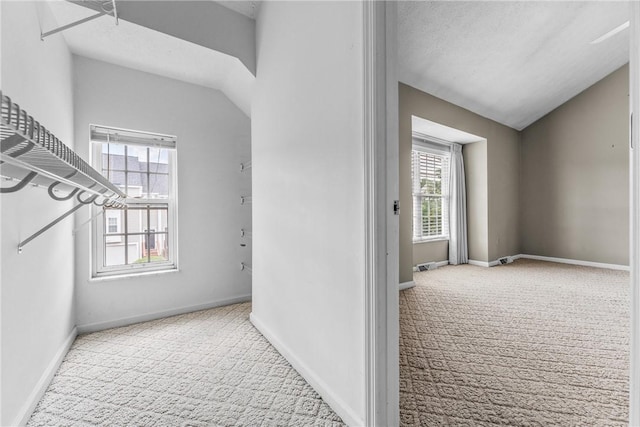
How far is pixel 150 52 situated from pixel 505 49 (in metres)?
3.97

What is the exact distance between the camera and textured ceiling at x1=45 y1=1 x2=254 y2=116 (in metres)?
2.08

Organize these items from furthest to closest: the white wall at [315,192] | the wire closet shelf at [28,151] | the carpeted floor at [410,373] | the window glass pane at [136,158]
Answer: the window glass pane at [136,158] < the carpeted floor at [410,373] < the white wall at [315,192] < the wire closet shelf at [28,151]

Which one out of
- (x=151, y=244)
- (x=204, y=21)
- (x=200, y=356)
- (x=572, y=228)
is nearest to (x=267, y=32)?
(x=204, y=21)

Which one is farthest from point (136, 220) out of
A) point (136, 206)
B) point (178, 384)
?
point (178, 384)

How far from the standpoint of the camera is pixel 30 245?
157cm

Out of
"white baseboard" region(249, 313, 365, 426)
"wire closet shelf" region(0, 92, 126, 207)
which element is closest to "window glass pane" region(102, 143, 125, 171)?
"wire closet shelf" region(0, 92, 126, 207)

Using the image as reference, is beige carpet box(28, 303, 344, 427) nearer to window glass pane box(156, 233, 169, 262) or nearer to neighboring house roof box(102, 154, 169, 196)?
window glass pane box(156, 233, 169, 262)

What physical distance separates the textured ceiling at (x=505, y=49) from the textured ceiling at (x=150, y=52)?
5.78 ft

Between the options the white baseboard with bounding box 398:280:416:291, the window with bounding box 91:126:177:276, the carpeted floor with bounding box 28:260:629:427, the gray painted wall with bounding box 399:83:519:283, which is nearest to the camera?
the carpeted floor with bounding box 28:260:629:427

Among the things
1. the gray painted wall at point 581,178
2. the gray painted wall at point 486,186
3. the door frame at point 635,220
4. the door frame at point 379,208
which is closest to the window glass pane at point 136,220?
the door frame at point 379,208

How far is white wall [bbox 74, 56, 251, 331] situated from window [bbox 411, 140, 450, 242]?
2.92 metres

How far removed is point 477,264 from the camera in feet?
16.8

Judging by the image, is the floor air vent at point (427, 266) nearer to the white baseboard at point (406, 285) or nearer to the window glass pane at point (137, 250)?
the white baseboard at point (406, 285)

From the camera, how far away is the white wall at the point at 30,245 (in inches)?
53.4
